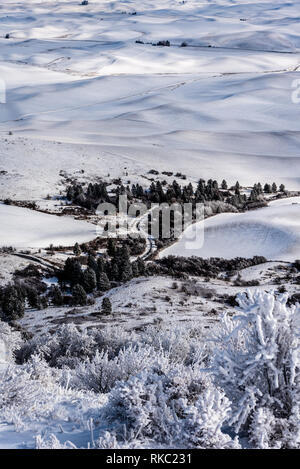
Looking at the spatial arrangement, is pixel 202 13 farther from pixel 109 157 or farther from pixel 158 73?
pixel 109 157

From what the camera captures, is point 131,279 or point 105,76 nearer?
point 131,279

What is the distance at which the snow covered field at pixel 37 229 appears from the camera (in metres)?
29.5

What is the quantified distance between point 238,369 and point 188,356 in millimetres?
6607

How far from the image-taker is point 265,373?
5766mm

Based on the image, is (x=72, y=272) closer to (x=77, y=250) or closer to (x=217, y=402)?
(x=77, y=250)

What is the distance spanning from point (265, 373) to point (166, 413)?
1.12 meters

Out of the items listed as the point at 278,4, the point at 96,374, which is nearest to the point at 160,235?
the point at 96,374

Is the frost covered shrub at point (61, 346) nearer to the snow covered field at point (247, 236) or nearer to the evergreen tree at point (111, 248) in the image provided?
the evergreen tree at point (111, 248)

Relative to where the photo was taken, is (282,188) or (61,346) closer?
(61,346)

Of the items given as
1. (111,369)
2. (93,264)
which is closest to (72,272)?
(93,264)

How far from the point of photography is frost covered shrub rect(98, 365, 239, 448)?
5254 millimetres

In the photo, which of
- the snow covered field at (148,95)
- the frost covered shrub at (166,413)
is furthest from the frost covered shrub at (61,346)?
the snow covered field at (148,95)

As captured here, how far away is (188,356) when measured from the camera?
40.3 feet

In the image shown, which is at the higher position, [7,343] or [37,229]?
[37,229]
